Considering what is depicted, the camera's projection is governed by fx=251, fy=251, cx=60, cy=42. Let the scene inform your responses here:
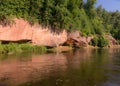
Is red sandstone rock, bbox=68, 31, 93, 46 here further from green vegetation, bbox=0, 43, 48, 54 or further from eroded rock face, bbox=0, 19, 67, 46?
green vegetation, bbox=0, 43, 48, 54

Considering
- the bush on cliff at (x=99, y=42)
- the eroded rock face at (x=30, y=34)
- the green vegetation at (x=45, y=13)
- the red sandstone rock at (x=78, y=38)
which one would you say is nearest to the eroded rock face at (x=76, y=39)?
the red sandstone rock at (x=78, y=38)

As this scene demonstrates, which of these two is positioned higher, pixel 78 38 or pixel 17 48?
pixel 78 38

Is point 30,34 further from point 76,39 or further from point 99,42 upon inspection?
point 99,42

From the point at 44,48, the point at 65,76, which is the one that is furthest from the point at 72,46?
the point at 65,76

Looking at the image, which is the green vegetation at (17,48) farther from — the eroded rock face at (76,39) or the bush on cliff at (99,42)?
the bush on cliff at (99,42)

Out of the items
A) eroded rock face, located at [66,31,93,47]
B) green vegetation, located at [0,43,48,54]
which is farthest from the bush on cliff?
green vegetation, located at [0,43,48,54]

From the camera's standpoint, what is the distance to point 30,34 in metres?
44.7

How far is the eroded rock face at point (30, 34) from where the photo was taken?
39.2 metres

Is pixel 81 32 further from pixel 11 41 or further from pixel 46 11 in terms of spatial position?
pixel 11 41

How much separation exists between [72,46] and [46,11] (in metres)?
17.5

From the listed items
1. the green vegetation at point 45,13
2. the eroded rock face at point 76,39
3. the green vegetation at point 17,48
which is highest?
the green vegetation at point 45,13

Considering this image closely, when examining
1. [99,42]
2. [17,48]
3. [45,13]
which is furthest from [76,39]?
[17,48]

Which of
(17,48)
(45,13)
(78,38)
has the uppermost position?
(45,13)

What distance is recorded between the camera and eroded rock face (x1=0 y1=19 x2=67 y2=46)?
39169 millimetres
